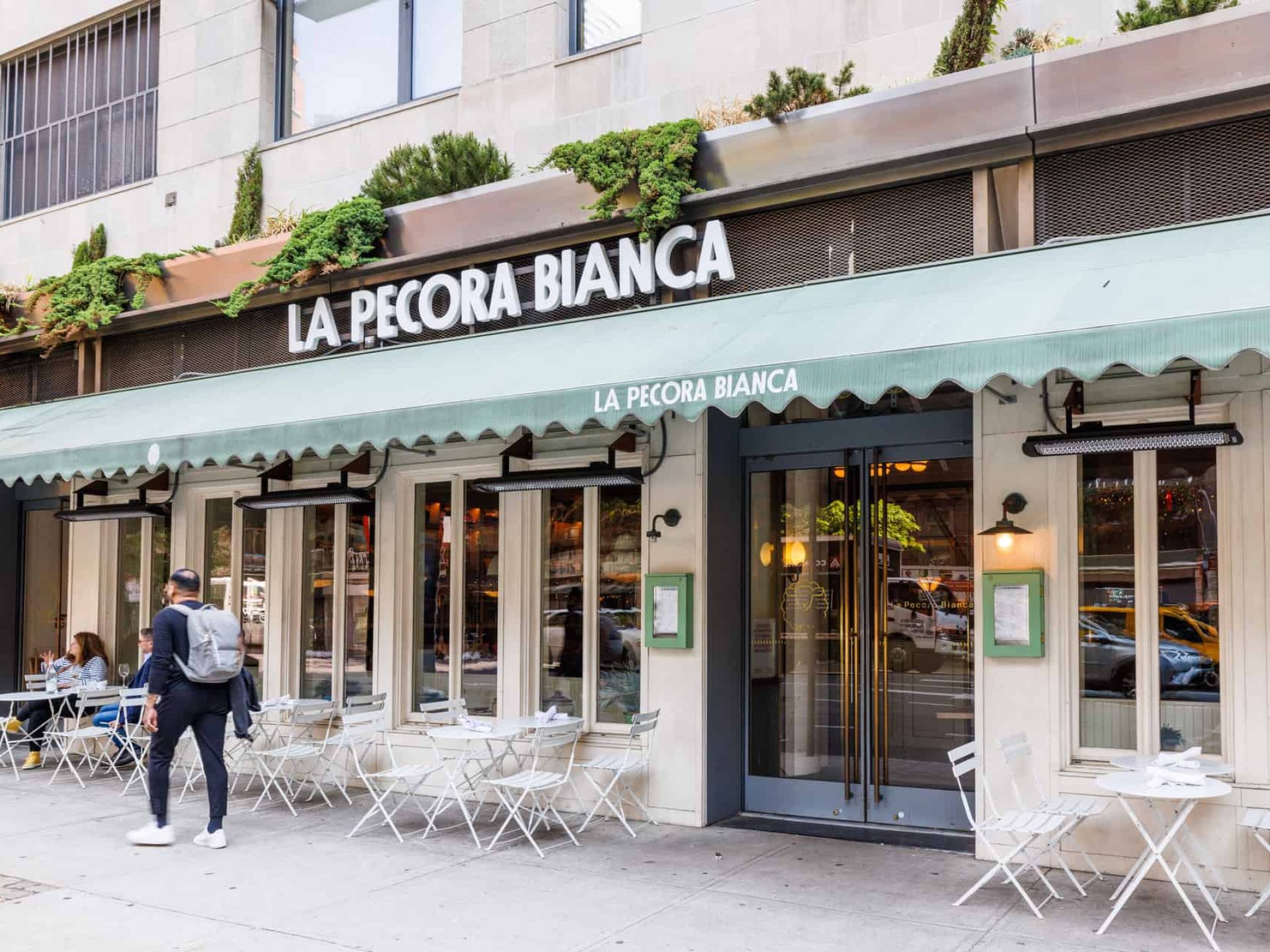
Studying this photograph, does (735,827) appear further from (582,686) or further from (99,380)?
(99,380)

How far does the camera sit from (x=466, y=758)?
791cm

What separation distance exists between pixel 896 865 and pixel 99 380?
9180 mm

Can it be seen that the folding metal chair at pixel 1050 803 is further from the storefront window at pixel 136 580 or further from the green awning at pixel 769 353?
the storefront window at pixel 136 580

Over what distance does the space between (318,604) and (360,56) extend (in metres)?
5.31

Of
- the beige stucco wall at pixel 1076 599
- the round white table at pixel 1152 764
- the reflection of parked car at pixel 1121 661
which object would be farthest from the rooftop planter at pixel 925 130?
the round white table at pixel 1152 764

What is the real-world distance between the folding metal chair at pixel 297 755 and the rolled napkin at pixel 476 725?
1.50m

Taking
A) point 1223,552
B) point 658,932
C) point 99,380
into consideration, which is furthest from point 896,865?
point 99,380

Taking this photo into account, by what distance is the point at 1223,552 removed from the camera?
659cm

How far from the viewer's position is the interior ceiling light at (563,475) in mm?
8469

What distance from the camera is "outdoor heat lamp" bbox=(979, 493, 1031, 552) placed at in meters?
7.05

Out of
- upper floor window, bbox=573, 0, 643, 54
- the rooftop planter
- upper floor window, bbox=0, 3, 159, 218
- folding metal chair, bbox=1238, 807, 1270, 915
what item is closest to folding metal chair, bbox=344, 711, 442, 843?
the rooftop planter

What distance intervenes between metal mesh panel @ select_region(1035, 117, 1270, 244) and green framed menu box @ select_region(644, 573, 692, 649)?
3.22 metres

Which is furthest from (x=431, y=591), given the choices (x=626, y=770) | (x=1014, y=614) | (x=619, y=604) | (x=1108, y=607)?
(x=1108, y=607)

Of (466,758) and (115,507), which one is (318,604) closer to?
(115,507)
